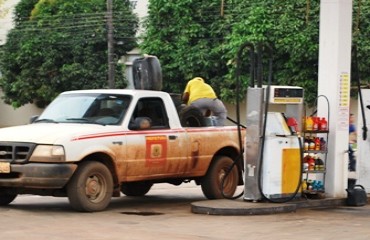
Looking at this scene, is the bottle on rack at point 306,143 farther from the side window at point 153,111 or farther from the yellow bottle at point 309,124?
the side window at point 153,111

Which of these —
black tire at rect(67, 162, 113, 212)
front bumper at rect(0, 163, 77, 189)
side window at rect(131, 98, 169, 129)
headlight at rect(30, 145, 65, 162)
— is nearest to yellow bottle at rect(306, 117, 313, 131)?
side window at rect(131, 98, 169, 129)

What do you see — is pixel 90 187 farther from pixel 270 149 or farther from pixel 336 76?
pixel 336 76

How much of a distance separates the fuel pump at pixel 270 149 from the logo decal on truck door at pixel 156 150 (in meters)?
1.35

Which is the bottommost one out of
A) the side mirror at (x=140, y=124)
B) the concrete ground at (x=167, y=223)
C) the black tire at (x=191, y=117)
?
the concrete ground at (x=167, y=223)

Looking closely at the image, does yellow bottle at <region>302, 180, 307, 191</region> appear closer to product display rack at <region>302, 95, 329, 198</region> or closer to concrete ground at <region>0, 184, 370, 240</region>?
product display rack at <region>302, 95, 329, 198</region>

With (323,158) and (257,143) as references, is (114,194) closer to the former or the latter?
(257,143)

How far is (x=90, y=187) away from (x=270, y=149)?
9.58ft

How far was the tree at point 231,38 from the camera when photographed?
35562 millimetres

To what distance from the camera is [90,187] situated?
476 inches

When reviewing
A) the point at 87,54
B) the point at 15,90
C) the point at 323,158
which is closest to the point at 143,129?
the point at 323,158

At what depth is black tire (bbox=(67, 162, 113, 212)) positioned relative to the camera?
11.9m

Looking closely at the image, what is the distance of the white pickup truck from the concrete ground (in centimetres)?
46

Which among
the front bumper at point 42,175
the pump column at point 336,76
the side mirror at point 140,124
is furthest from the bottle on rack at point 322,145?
the front bumper at point 42,175

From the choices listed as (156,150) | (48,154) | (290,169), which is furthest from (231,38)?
(48,154)
